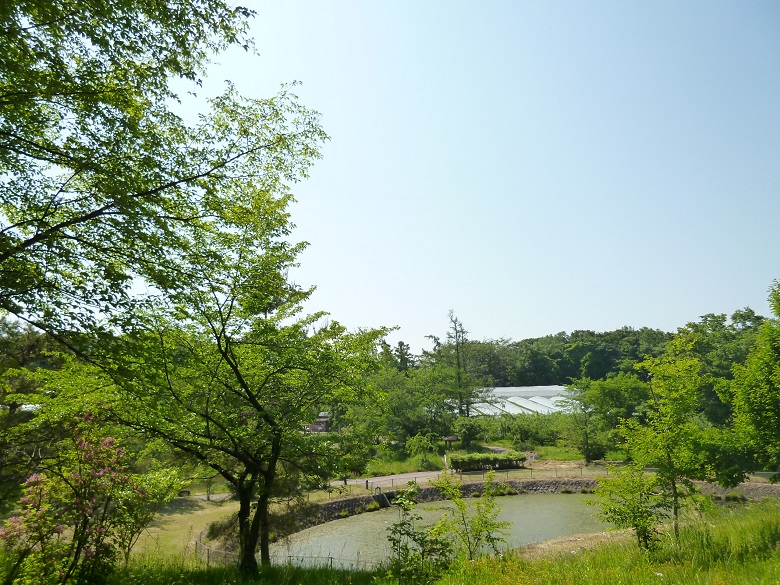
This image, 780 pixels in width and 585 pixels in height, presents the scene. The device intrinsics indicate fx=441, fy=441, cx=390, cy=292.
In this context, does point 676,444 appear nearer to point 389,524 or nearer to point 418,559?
point 418,559

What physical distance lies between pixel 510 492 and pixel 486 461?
450cm

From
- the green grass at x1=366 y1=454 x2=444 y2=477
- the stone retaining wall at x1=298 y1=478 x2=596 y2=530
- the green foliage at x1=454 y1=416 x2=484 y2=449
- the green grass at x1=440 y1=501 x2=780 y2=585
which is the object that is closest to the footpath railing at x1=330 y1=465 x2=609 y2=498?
the stone retaining wall at x1=298 y1=478 x2=596 y2=530

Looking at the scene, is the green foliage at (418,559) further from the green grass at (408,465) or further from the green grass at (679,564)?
the green grass at (408,465)

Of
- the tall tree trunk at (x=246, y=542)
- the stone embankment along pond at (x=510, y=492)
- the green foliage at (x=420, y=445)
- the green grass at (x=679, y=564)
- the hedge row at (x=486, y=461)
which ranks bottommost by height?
the stone embankment along pond at (x=510, y=492)

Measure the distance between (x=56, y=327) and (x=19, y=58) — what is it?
2.39 meters

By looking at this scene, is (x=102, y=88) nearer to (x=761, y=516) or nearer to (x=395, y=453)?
(x=761, y=516)

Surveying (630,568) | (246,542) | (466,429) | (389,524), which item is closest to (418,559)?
(246,542)

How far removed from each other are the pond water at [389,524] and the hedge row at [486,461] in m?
5.47

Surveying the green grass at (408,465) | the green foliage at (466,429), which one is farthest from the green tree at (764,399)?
the green foliage at (466,429)

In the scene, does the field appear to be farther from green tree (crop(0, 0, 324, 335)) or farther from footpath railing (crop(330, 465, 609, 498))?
footpath railing (crop(330, 465, 609, 498))

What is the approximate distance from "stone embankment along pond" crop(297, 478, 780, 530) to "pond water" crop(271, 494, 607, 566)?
0.50 m

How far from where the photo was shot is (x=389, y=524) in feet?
61.2

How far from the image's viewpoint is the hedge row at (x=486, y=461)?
94.2 feet

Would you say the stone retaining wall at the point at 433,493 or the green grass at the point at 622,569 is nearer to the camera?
the green grass at the point at 622,569
